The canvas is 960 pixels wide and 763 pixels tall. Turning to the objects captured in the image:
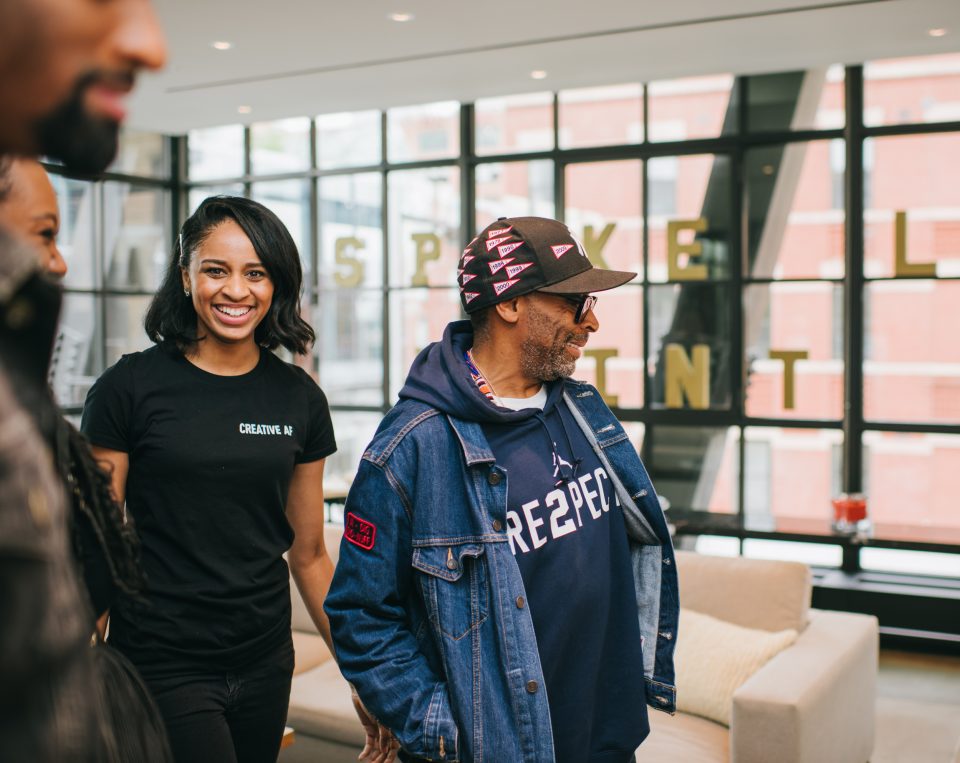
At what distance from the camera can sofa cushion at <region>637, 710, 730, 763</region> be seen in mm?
2707

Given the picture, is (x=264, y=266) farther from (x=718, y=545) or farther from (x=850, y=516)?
(x=718, y=545)

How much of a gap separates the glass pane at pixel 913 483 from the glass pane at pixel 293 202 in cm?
426

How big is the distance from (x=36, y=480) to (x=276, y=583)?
136 centimetres

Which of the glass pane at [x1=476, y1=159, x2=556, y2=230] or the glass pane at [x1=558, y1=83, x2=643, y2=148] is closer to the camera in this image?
the glass pane at [x1=558, y1=83, x2=643, y2=148]

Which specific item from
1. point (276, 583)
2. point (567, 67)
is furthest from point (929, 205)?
point (276, 583)

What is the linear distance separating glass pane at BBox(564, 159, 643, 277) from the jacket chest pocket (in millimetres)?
4709

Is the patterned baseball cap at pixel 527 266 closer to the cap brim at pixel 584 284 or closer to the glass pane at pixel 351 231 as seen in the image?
the cap brim at pixel 584 284

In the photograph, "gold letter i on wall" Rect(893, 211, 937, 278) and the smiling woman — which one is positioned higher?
"gold letter i on wall" Rect(893, 211, 937, 278)

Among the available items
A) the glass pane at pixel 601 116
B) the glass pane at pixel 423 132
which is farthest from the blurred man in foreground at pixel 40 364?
the glass pane at pixel 423 132

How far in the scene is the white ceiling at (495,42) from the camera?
4.30 metres

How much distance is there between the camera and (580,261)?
65.6 inches

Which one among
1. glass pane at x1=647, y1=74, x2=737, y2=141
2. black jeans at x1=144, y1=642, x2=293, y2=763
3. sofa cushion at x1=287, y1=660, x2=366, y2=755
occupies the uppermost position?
glass pane at x1=647, y1=74, x2=737, y2=141

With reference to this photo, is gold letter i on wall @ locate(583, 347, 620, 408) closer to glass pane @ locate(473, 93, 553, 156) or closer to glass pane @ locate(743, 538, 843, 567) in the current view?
glass pane @ locate(743, 538, 843, 567)

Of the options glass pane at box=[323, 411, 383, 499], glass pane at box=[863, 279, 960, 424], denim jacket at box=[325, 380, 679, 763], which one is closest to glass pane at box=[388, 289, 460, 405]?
glass pane at box=[323, 411, 383, 499]
